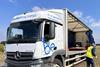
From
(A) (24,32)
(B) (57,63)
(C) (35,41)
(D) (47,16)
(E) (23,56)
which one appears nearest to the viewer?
(C) (35,41)

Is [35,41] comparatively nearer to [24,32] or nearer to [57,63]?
[24,32]

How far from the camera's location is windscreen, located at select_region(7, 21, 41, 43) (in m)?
9.24

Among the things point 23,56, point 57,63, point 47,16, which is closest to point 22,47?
point 23,56

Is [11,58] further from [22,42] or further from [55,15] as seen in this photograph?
[55,15]

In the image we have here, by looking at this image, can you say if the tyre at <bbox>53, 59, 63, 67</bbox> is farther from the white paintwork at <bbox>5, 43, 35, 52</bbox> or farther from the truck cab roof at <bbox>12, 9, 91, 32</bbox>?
the truck cab roof at <bbox>12, 9, 91, 32</bbox>

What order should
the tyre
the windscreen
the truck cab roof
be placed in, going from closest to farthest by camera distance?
the windscreen < the truck cab roof < the tyre

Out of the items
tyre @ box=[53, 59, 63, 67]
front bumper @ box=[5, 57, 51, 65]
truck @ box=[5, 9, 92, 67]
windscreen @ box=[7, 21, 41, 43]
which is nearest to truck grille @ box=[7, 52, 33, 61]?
truck @ box=[5, 9, 92, 67]

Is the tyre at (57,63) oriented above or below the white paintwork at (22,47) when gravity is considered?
below

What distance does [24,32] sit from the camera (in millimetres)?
9539

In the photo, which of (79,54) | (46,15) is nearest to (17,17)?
(46,15)

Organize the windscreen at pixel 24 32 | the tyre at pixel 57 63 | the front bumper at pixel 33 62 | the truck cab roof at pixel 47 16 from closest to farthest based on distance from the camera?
the front bumper at pixel 33 62
the windscreen at pixel 24 32
the truck cab roof at pixel 47 16
the tyre at pixel 57 63

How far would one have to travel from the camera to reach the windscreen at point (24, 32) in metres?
9.24

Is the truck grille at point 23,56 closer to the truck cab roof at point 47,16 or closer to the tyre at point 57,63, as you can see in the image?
the tyre at point 57,63

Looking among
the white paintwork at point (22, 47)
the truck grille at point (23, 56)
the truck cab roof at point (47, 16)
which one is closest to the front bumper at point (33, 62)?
the truck grille at point (23, 56)
